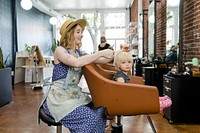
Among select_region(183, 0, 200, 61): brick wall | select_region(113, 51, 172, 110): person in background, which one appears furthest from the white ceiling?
select_region(113, 51, 172, 110): person in background

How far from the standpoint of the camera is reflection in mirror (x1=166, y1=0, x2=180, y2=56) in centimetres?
466

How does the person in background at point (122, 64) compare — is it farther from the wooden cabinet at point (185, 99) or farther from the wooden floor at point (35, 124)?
the wooden cabinet at point (185, 99)

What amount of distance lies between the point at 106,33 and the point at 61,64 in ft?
44.0

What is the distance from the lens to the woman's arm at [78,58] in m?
1.78

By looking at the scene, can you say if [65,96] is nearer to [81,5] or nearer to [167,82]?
[167,82]

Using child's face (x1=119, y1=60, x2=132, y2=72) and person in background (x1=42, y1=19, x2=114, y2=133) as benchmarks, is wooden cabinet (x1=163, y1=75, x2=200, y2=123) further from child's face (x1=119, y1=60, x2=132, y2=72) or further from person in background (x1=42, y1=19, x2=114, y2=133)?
person in background (x1=42, y1=19, x2=114, y2=133)

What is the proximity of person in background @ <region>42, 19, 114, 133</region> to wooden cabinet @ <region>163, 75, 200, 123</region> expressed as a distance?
1.99 meters

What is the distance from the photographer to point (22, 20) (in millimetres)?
9852

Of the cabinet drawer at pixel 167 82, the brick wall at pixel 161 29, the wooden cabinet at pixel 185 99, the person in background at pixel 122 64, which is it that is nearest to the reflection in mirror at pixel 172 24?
the brick wall at pixel 161 29

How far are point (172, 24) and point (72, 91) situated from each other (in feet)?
11.9

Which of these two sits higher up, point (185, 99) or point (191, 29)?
point (191, 29)

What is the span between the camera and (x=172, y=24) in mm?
4992

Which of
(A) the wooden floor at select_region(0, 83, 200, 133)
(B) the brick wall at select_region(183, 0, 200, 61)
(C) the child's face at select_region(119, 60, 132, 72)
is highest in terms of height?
(B) the brick wall at select_region(183, 0, 200, 61)

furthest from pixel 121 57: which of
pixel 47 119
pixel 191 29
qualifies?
pixel 191 29
